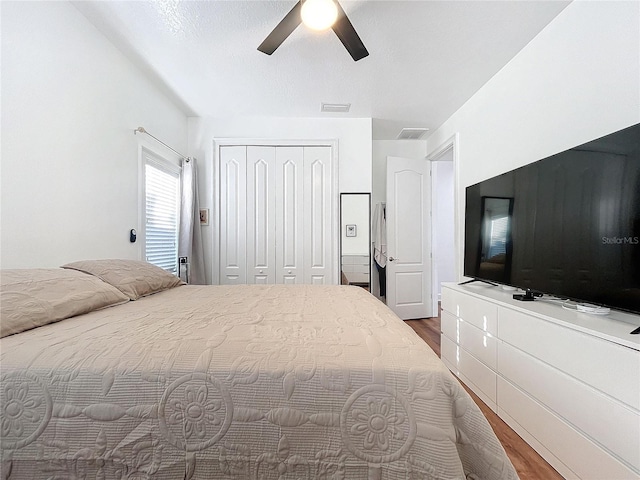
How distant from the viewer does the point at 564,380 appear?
1381 millimetres

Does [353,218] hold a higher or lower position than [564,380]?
higher

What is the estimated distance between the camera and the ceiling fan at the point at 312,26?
5.41 feet

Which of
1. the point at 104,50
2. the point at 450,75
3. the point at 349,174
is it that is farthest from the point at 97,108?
the point at 450,75

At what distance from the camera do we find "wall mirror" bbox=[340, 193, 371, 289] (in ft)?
12.4

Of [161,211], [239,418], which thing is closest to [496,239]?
[239,418]

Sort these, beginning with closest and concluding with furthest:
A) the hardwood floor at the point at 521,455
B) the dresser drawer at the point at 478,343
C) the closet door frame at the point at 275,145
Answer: the hardwood floor at the point at 521,455, the dresser drawer at the point at 478,343, the closet door frame at the point at 275,145

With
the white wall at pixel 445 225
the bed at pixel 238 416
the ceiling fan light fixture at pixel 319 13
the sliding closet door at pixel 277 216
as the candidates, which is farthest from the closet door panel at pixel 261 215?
the white wall at pixel 445 225

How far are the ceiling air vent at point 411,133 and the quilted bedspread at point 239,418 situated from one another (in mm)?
3826

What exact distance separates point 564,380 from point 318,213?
9.25 feet

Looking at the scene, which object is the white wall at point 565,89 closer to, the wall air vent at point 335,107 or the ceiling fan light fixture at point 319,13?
the wall air vent at point 335,107

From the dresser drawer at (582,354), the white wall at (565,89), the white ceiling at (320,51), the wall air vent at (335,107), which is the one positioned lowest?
the dresser drawer at (582,354)

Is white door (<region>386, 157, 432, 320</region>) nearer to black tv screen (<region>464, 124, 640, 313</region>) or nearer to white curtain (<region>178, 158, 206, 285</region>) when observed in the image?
black tv screen (<region>464, 124, 640, 313</region>)

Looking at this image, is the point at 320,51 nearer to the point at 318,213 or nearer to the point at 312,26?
the point at 312,26

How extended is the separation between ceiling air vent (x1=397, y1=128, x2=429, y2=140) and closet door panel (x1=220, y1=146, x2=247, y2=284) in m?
2.19
